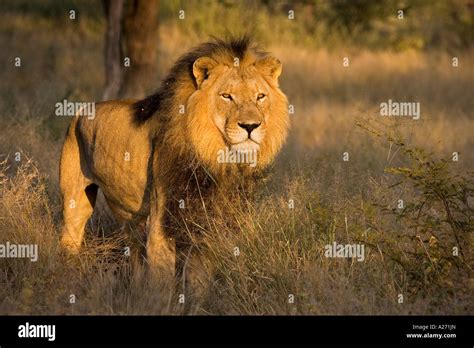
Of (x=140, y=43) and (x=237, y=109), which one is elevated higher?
(x=140, y=43)

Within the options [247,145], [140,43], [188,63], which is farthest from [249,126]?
[140,43]

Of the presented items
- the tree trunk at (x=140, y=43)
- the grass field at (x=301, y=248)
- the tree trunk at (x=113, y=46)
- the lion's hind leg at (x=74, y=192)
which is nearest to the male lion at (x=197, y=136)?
the grass field at (x=301, y=248)

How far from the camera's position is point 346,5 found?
24.0 meters

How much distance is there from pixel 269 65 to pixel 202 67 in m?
0.48

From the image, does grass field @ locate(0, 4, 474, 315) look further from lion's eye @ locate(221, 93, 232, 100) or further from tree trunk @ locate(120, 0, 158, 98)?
tree trunk @ locate(120, 0, 158, 98)

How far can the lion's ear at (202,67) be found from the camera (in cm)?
653

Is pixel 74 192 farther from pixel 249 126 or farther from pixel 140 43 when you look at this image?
pixel 140 43

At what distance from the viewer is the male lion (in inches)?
255

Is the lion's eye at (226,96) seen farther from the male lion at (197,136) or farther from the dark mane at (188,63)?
the dark mane at (188,63)

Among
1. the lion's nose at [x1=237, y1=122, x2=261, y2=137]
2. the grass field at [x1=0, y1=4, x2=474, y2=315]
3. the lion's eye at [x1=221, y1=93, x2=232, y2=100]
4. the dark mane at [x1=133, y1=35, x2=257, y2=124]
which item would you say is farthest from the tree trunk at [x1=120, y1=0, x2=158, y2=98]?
the lion's nose at [x1=237, y1=122, x2=261, y2=137]

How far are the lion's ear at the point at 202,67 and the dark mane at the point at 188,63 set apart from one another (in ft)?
0.36

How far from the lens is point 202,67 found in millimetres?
6574

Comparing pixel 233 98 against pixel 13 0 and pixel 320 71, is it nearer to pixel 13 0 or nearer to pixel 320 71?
pixel 320 71
